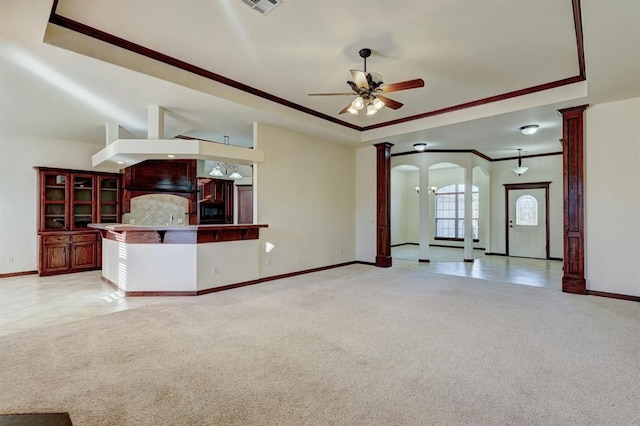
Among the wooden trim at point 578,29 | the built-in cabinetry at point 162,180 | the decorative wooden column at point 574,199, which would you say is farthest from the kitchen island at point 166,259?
the decorative wooden column at point 574,199

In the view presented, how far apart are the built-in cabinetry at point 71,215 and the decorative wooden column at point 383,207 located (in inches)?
231

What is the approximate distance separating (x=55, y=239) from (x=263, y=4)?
6.36 m

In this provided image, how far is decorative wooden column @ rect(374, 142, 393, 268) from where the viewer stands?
718 centimetres

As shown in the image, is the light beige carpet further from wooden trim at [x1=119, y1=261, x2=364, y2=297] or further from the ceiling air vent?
the ceiling air vent

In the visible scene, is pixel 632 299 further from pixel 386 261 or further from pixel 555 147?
pixel 555 147

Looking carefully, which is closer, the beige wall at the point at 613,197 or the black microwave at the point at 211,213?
the beige wall at the point at 613,197

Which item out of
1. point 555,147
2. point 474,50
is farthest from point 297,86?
point 555,147

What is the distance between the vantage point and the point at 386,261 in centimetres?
715

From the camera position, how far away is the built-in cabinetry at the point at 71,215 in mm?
6266

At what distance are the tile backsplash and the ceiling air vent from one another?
609 centimetres

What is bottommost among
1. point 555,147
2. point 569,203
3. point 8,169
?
point 569,203

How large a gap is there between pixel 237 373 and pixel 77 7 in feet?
11.3

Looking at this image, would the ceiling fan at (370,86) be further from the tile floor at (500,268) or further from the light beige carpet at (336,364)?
the tile floor at (500,268)

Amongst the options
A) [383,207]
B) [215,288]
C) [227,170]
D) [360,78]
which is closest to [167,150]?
[215,288]
